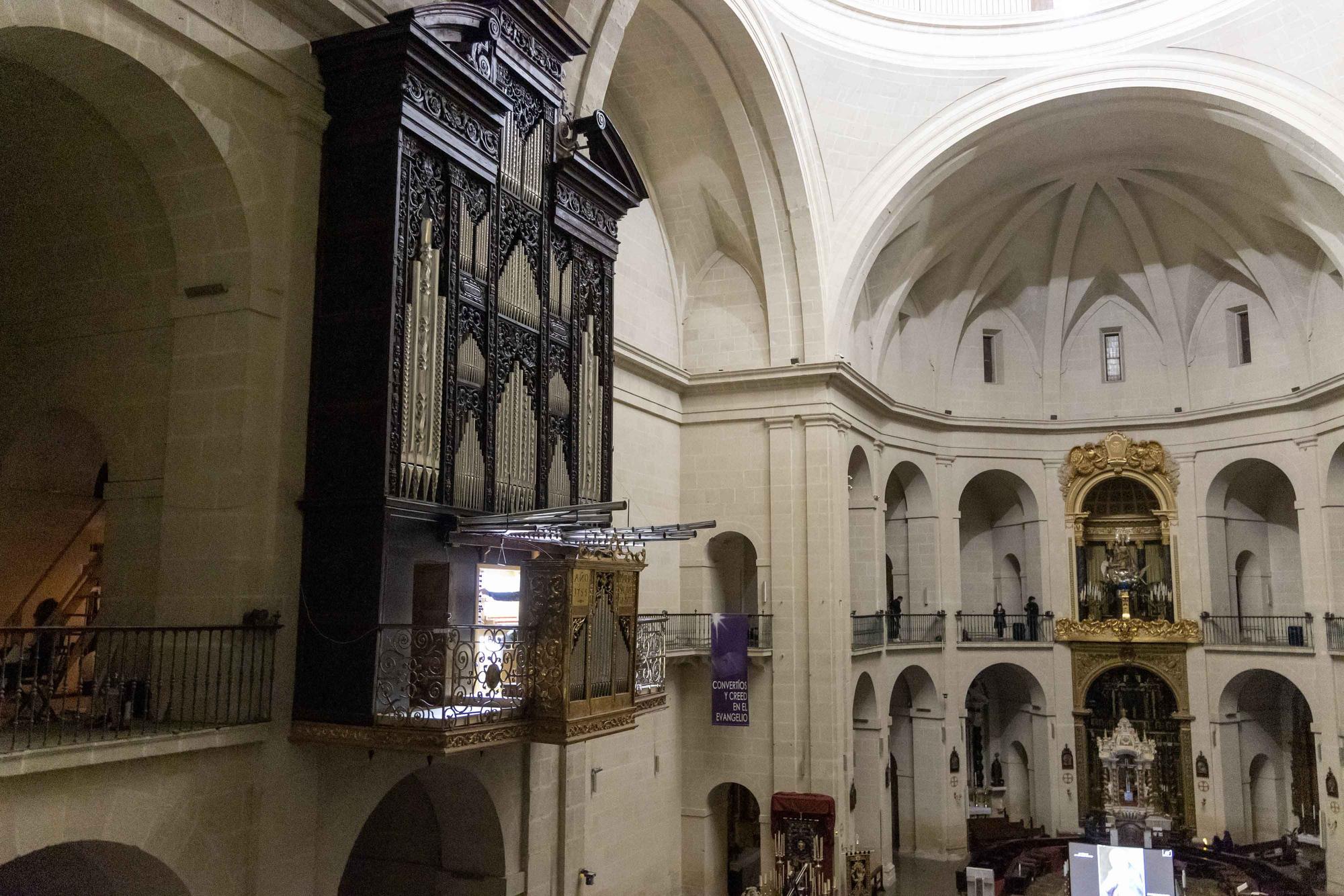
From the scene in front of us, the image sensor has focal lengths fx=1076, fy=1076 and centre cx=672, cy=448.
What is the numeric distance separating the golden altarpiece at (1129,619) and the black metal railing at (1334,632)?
10.2ft

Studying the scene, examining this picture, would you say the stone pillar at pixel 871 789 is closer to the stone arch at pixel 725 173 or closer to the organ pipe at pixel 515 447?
the stone arch at pixel 725 173

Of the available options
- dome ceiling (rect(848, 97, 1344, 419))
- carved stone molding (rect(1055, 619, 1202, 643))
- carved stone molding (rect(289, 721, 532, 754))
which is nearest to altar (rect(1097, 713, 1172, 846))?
carved stone molding (rect(1055, 619, 1202, 643))

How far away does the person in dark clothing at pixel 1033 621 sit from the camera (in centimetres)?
2744

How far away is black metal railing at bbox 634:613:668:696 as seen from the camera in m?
11.2

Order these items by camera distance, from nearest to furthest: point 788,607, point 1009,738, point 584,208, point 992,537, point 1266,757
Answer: point 584,208 < point 788,607 < point 1266,757 < point 1009,738 < point 992,537

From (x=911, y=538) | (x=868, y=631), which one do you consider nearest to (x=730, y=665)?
(x=868, y=631)

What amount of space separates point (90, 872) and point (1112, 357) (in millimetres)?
26107

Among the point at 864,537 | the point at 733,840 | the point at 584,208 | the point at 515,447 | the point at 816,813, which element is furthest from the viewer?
the point at 864,537

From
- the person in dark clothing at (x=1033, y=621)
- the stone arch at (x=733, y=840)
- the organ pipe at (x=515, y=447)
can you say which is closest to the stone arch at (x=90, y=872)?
the organ pipe at (x=515, y=447)

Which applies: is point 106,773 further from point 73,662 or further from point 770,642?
point 770,642

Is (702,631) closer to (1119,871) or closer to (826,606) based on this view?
(826,606)

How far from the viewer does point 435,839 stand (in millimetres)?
11883

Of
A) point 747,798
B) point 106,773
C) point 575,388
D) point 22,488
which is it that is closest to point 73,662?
point 22,488

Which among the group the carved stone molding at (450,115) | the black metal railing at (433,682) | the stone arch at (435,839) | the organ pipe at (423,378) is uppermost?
the carved stone molding at (450,115)
